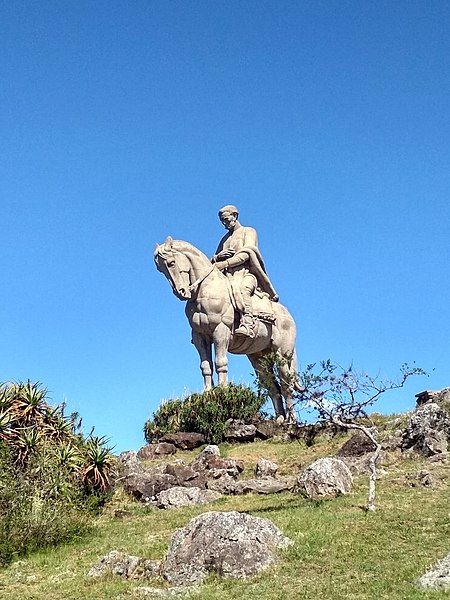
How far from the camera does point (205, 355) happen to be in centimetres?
2575

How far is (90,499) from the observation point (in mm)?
16562

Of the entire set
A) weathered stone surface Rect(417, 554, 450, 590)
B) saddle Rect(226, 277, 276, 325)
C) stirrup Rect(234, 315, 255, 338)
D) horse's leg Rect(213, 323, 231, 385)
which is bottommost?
weathered stone surface Rect(417, 554, 450, 590)

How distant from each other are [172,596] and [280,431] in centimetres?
1528

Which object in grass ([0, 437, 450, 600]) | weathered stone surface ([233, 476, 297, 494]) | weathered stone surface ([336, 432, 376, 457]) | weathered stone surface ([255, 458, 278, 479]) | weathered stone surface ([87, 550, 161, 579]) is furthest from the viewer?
weathered stone surface ([336, 432, 376, 457])

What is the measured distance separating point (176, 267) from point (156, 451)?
6317 millimetres

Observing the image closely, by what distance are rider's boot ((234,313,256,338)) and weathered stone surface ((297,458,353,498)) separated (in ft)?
32.9

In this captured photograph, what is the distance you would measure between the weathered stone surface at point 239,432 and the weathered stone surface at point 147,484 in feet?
20.2

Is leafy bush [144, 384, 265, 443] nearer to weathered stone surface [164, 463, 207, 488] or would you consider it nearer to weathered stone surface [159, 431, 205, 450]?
weathered stone surface [159, 431, 205, 450]

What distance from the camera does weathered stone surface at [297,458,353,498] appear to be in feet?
51.6

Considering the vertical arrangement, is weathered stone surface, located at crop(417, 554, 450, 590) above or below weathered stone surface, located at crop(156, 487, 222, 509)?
below

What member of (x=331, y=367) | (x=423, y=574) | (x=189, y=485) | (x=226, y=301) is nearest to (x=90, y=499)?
(x=189, y=485)

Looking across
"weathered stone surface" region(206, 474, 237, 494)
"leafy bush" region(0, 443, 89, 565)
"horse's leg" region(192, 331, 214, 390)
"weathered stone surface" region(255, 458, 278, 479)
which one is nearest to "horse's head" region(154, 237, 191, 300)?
"horse's leg" region(192, 331, 214, 390)

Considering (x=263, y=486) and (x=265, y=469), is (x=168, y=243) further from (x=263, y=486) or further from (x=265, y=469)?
(x=263, y=486)

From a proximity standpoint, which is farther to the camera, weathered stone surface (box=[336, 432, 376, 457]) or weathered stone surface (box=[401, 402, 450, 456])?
weathered stone surface (box=[336, 432, 376, 457])
